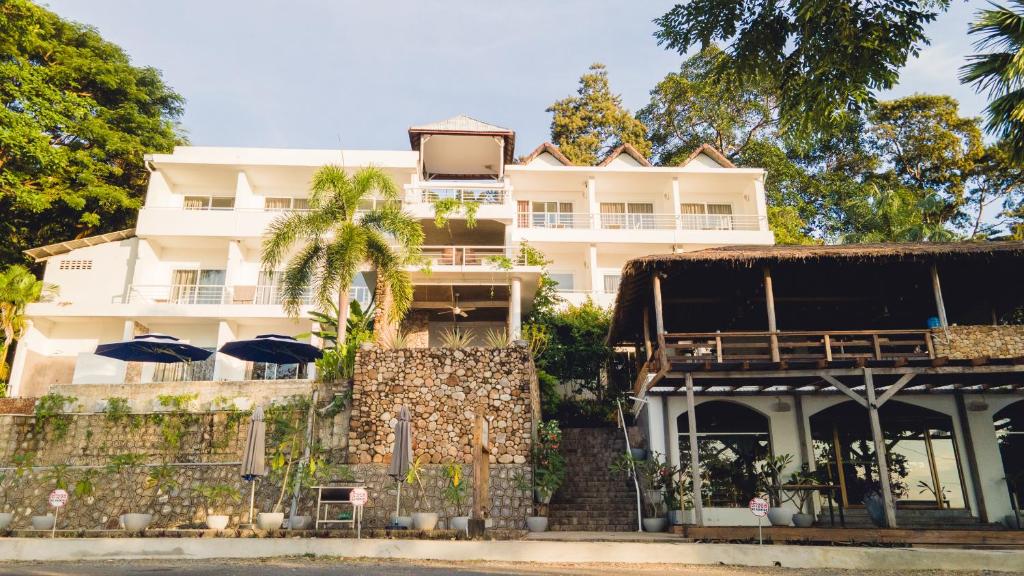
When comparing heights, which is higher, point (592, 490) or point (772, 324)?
point (772, 324)

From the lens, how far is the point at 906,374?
43.2 ft

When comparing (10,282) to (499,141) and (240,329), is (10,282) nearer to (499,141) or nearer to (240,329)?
(240,329)

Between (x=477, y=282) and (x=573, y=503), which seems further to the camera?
(x=477, y=282)

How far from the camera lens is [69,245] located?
Answer: 24875 millimetres

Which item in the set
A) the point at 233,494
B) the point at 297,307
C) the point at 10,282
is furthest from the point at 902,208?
the point at 10,282

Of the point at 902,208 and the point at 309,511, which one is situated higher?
the point at 902,208

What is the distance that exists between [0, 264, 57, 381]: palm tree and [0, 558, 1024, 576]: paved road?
15912mm

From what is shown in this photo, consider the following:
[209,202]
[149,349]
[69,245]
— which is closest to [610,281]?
[149,349]

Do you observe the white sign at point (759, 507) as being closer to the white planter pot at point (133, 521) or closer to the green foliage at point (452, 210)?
the white planter pot at point (133, 521)

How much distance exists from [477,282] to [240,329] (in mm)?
9359

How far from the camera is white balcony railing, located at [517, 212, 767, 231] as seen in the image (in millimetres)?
26688

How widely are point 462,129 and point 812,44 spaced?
2000 centimetres

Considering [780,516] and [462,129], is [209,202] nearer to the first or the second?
[462,129]

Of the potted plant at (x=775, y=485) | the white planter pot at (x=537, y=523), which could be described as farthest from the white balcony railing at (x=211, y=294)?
the potted plant at (x=775, y=485)
